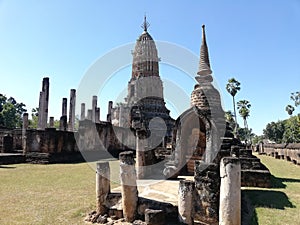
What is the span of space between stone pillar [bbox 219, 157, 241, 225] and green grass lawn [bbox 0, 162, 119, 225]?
3.52 meters

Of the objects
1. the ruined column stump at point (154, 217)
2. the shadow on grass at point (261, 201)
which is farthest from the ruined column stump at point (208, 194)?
the shadow on grass at point (261, 201)

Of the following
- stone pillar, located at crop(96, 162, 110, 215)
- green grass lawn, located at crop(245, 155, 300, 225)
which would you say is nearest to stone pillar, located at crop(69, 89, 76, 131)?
green grass lawn, located at crop(245, 155, 300, 225)

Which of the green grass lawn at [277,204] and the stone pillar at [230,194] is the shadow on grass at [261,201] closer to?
the green grass lawn at [277,204]

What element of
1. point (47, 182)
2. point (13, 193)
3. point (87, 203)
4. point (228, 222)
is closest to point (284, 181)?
point (228, 222)

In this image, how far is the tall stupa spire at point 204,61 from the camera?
19.4m

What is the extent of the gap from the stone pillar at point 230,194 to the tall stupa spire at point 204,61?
14.6 m

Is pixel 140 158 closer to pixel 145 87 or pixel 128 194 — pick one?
pixel 128 194

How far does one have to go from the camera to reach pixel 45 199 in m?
8.38

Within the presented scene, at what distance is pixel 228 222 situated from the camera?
536 cm

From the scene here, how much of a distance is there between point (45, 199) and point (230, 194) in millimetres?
5947

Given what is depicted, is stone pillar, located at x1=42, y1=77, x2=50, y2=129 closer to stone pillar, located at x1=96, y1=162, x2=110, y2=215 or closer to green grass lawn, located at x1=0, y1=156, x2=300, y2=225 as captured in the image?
green grass lawn, located at x1=0, y1=156, x2=300, y2=225

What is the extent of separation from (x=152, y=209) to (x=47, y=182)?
6.37 m

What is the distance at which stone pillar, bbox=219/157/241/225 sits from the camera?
212 inches

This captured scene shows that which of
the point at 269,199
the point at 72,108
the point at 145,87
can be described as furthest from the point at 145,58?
the point at 269,199
